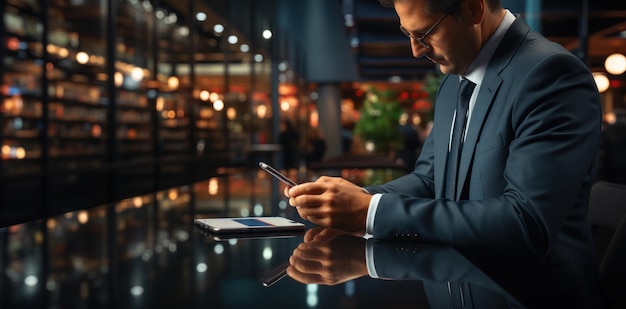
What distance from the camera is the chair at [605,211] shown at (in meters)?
1.65

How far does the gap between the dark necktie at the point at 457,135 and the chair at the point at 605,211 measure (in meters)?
0.41

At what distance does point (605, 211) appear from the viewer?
1722mm

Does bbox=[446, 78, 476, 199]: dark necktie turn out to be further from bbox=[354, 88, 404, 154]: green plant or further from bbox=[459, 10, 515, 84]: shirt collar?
bbox=[354, 88, 404, 154]: green plant

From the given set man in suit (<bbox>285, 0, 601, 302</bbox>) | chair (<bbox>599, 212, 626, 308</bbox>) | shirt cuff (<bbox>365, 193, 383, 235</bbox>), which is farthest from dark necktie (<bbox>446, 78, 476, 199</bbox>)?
chair (<bbox>599, 212, 626, 308</bbox>)

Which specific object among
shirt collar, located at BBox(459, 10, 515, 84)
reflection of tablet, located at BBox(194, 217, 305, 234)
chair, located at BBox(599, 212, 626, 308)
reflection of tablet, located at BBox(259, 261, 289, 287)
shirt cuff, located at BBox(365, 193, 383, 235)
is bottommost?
chair, located at BBox(599, 212, 626, 308)

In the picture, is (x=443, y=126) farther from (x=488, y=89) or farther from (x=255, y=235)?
(x=255, y=235)

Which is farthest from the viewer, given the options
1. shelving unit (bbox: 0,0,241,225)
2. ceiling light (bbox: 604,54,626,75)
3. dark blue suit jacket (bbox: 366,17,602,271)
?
ceiling light (bbox: 604,54,626,75)

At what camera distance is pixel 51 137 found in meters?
6.56

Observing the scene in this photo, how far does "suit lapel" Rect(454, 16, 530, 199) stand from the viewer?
1440 mm

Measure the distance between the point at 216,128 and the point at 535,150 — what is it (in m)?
11.8

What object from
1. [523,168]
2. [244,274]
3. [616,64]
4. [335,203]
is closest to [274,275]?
[244,274]

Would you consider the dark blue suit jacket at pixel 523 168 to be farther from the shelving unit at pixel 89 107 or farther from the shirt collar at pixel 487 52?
the shelving unit at pixel 89 107

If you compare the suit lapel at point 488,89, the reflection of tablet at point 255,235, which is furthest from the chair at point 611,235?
the reflection of tablet at point 255,235

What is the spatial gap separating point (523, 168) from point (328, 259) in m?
0.39
